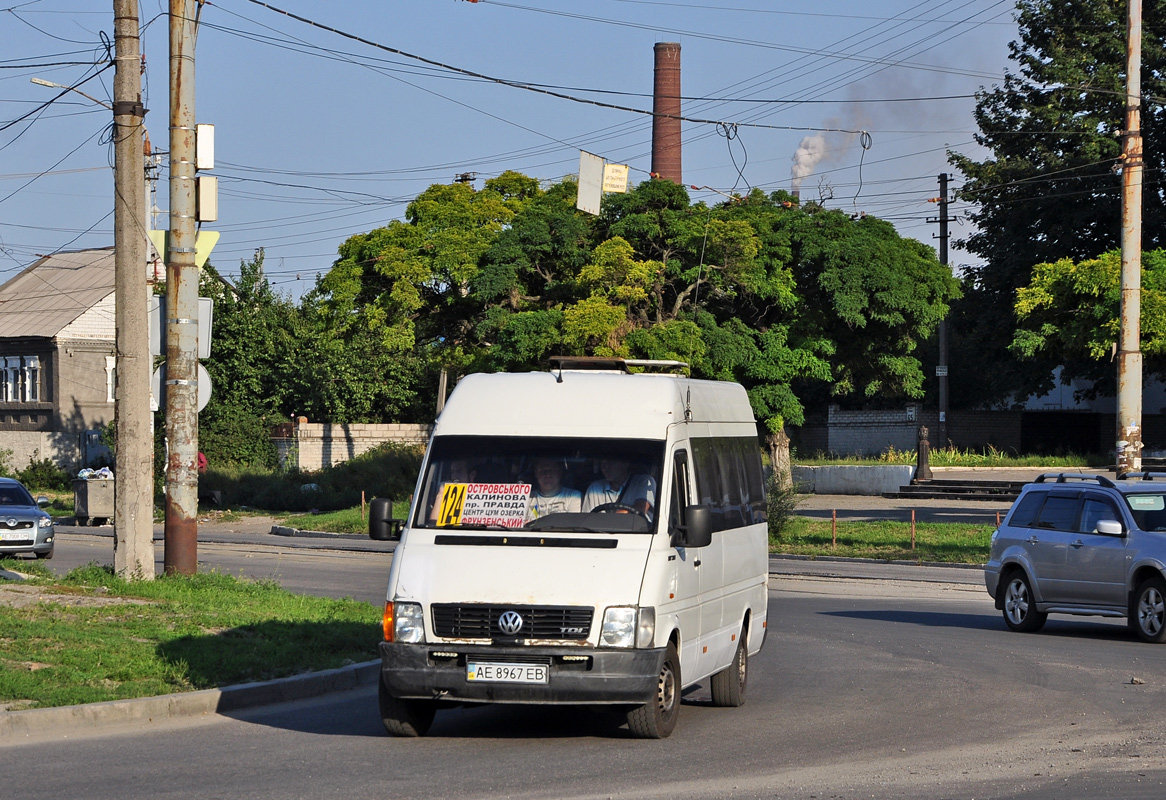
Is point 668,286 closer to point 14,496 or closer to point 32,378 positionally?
point 14,496

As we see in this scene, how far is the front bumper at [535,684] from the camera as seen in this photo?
8.33 meters

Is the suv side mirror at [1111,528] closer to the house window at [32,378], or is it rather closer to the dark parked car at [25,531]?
the dark parked car at [25,531]

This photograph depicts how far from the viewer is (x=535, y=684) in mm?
8336

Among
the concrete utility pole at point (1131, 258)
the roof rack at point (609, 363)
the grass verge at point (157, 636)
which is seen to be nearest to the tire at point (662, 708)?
the roof rack at point (609, 363)

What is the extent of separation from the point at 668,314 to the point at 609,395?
28.4 m

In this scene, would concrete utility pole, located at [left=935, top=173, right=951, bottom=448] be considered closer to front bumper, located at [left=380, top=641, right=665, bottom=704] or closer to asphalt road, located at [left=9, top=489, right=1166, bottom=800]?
asphalt road, located at [left=9, top=489, right=1166, bottom=800]

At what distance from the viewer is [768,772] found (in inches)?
311

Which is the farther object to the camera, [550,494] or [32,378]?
[32,378]

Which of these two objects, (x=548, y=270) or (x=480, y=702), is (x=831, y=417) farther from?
(x=480, y=702)

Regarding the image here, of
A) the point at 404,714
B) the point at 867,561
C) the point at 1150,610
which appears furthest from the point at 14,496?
the point at 1150,610

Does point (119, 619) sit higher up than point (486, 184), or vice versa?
point (486, 184)

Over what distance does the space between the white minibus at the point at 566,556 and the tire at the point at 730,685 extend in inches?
0.6

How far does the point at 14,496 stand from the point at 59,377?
39774 millimetres

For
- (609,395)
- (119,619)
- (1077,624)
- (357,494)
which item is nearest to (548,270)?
(357,494)
